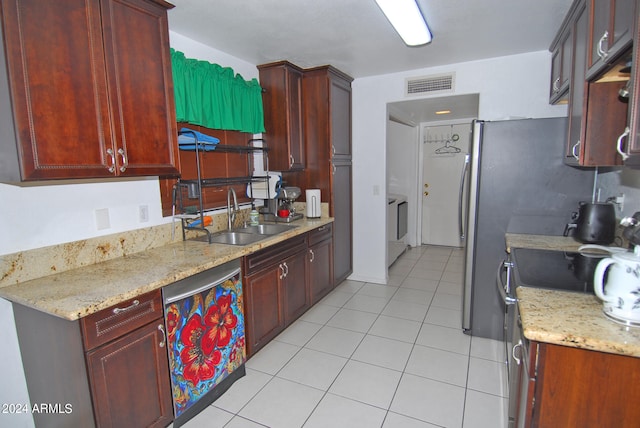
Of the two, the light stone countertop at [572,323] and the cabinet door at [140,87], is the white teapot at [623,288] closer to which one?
the light stone countertop at [572,323]

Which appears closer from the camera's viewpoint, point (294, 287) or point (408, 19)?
point (408, 19)

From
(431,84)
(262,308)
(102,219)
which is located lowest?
(262,308)

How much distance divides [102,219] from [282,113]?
5.90 feet

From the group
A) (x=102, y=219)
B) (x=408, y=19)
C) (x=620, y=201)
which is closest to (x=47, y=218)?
(x=102, y=219)

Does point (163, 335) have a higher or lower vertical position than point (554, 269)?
lower

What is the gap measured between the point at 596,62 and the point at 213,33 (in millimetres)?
2310

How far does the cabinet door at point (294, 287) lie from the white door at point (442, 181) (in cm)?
335

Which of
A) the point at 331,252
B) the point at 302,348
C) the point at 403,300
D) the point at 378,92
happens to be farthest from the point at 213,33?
the point at 403,300

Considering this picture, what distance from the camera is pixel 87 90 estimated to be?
61.4 inches

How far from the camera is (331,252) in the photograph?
3.52 m

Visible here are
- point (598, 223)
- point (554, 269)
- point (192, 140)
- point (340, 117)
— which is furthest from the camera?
point (340, 117)

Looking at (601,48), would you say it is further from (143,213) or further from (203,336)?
(143,213)

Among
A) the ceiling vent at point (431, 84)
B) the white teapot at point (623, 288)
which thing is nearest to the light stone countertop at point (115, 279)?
the white teapot at point (623, 288)

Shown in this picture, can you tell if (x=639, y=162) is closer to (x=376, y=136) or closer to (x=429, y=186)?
(x=376, y=136)
